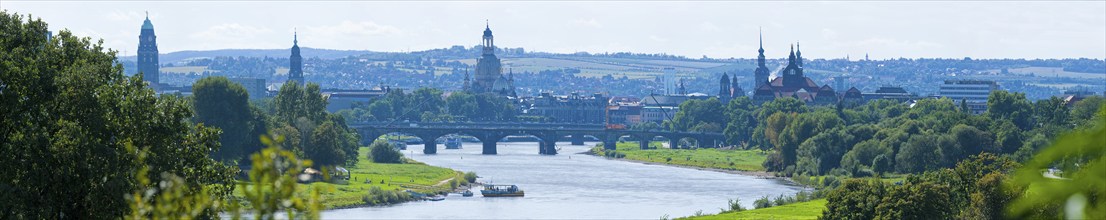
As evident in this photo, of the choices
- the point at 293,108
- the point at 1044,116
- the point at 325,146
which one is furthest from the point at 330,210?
the point at 1044,116

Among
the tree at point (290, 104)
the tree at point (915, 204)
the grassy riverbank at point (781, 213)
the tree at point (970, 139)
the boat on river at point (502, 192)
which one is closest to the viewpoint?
the tree at point (915, 204)

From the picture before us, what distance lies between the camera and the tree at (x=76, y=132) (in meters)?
29.7

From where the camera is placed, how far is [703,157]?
165 meters

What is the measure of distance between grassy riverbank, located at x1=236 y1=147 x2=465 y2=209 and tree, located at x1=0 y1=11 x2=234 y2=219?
49135mm

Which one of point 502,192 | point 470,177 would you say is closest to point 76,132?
point 502,192

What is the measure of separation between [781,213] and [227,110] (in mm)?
38459

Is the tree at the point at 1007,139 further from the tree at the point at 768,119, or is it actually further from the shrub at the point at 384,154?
the shrub at the point at 384,154

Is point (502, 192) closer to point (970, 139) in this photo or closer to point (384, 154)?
point (970, 139)

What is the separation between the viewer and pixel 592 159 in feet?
556

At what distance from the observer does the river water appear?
3501 inches

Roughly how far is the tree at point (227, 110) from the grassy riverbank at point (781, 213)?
33.3 metres

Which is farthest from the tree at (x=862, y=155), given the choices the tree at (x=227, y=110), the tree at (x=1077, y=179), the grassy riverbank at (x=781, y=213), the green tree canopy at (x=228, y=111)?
the tree at (x=1077, y=179)

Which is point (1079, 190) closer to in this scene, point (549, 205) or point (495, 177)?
point (549, 205)

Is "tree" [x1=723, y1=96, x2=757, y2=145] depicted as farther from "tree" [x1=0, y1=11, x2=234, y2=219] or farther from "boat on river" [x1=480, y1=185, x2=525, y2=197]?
"tree" [x1=0, y1=11, x2=234, y2=219]
